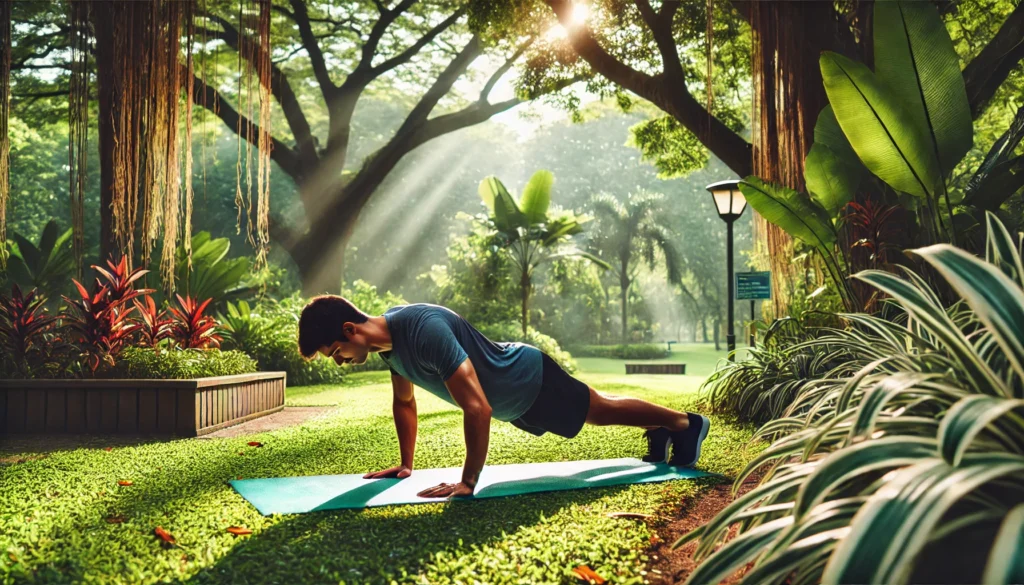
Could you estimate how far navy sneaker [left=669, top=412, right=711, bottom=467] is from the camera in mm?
3787

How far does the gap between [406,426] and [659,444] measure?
141cm

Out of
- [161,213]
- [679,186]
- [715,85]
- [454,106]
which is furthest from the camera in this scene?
[679,186]

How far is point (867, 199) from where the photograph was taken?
5.25 m

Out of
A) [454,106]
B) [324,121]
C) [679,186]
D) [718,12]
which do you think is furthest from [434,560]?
[679,186]

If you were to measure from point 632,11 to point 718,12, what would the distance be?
4.84 feet

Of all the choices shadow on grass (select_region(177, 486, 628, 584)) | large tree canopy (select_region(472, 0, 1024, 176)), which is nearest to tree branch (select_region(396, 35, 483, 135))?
large tree canopy (select_region(472, 0, 1024, 176))

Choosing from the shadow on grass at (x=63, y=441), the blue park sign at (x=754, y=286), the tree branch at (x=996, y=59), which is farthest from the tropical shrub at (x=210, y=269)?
the tree branch at (x=996, y=59)

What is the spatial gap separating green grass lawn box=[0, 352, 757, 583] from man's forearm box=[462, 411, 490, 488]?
13 cm

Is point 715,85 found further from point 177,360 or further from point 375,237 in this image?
point 375,237

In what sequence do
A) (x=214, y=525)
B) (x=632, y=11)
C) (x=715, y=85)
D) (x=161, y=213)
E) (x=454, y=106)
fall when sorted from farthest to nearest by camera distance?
(x=454, y=106)
(x=715, y=85)
(x=632, y=11)
(x=161, y=213)
(x=214, y=525)

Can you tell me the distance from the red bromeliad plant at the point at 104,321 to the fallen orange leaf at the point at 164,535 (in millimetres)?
3226

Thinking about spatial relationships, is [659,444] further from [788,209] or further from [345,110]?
[345,110]

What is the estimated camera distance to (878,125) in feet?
13.3

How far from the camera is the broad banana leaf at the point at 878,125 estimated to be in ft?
12.8
